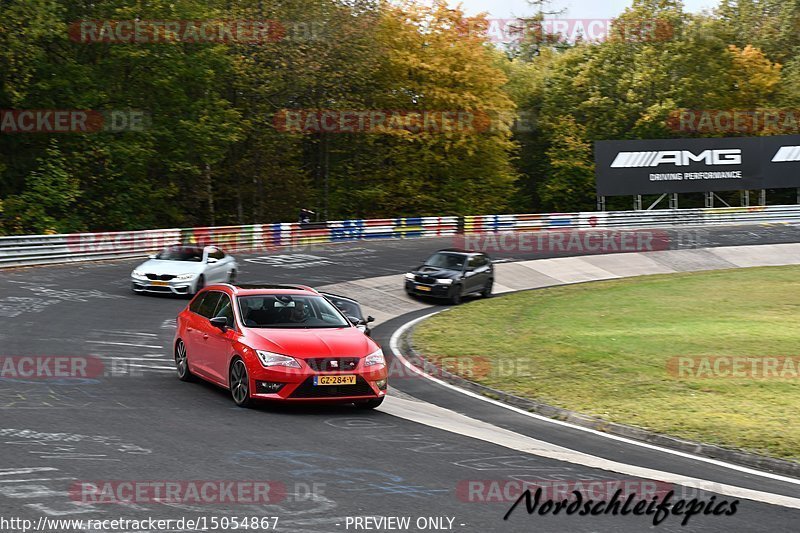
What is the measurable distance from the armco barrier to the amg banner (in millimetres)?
2590

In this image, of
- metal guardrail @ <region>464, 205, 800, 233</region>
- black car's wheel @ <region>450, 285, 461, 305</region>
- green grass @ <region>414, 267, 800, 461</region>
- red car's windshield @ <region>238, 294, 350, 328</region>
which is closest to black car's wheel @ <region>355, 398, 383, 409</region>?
red car's windshield @ <region>238, 294, 350, 328</region>

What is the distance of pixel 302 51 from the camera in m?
54.5

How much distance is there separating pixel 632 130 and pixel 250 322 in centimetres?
6266

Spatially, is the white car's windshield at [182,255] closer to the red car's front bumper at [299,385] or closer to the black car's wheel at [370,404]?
the black car's wheel at [370,404]

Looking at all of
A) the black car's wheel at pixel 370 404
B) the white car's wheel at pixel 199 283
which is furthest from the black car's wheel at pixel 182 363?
the white car's wheel at pixel 199 283

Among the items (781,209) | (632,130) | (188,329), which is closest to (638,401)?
(188,329)

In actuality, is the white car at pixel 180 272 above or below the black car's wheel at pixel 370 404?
above

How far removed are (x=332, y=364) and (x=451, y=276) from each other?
1921 centimetres

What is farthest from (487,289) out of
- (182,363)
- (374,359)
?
(374,359)

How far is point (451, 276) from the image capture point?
30.8 meters

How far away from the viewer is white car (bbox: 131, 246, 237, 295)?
2630cm

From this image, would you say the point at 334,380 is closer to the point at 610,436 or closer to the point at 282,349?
the point at 282,349

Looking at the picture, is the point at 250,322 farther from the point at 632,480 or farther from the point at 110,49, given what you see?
the point at 110,49

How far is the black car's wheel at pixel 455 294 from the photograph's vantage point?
3050cm
